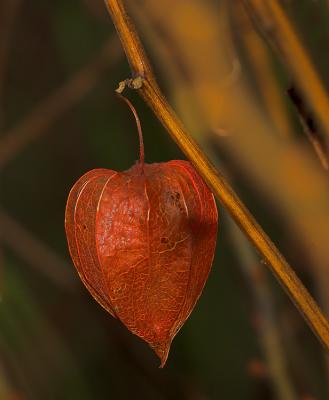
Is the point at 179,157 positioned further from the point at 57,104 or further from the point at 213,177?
the point at 213,177

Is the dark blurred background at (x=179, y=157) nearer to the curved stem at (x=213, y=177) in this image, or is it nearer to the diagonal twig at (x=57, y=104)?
the diagonal twig at (x=57, y=104)

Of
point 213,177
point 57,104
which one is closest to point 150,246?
point 213,177

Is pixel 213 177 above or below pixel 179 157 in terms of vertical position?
above

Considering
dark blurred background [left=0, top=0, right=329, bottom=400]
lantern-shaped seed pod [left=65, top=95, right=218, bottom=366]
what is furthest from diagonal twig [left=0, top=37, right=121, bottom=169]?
lantern-shaped seed pod [left=65, top=95, right=218, bottom=366]

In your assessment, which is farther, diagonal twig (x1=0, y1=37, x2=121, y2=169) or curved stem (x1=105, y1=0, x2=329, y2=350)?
diagonal twig (x1=0, y1=37, x2=121, y2=169)

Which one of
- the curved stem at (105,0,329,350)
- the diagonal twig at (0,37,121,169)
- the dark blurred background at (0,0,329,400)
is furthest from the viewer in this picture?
the diagonal twig at (0,37,121,169)

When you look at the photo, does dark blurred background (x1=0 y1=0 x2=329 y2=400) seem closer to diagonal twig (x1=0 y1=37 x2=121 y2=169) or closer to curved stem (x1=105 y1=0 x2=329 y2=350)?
diagonal twig (x1=0 y1=37 x2=121 y2=169)

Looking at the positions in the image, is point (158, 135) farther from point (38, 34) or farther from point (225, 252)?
point (38, 34)
